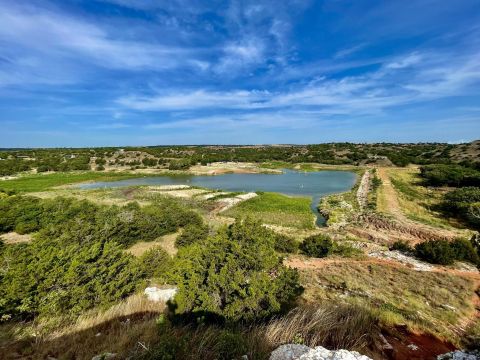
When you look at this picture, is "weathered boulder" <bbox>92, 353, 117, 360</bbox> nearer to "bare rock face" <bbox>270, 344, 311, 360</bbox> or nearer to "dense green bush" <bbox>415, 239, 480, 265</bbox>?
"bare rock face" <bbox>270, 344, 311, 360</bbox>

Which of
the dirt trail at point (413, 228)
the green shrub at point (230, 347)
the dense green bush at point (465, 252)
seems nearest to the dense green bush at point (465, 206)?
the dirt trail at point (413, 228)

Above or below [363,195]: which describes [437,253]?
above

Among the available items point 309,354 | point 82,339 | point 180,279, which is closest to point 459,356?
point 309,354

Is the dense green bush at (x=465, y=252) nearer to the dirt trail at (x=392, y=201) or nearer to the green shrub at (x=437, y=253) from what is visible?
the green shrub at (x=437, y=253)

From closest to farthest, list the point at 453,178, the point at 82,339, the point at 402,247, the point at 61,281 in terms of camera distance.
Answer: the point at 82,339
the point at 61,281
the point at 402,247
the point at 453,178

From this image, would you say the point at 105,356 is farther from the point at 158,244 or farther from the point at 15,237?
the point at 15,237

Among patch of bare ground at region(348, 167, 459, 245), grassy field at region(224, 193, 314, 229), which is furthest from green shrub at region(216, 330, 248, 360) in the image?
grassy field at region(224, 193, 314, 229)
